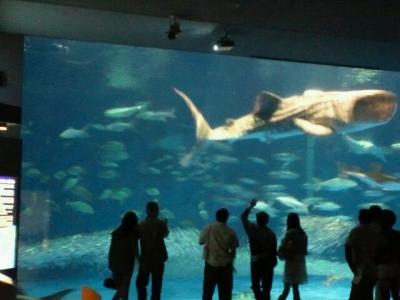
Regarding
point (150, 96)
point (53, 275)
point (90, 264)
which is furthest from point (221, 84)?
point (53, 275)

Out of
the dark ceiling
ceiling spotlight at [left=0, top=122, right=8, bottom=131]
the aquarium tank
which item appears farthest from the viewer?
the aquarium tank

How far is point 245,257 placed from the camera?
19.1 meters

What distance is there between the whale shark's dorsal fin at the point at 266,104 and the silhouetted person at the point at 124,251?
4962 mm

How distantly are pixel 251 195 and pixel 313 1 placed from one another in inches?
661

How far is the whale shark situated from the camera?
11.4 metres

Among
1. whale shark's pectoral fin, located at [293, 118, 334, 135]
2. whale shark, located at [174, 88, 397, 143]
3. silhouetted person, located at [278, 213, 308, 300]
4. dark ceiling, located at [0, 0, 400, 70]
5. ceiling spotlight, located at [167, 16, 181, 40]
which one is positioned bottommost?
silhouetted person, located at [278, 213, 308, 300]

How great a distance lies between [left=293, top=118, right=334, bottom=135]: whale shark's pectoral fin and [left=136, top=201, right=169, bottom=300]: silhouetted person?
4.40 metres

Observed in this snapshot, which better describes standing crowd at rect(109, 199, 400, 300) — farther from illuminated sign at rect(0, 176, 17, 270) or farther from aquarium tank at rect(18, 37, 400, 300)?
aquarium tank at rect(18, 37, 400, 300)

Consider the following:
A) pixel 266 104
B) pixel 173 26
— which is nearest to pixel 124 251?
pixel 173 26

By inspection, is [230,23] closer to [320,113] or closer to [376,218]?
[376,218]

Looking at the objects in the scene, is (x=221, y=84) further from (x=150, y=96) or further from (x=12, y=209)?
(x=12, y=209)

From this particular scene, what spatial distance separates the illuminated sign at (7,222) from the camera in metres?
7.11

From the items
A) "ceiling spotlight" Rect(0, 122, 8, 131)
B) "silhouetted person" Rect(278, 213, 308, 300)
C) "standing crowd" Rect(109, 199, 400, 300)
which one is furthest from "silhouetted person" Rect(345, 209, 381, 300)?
"ceiling spotlight" Rect(0, 122, 8, 131)

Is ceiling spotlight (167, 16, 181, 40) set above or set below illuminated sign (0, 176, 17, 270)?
above
